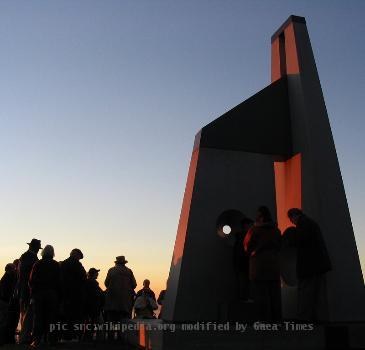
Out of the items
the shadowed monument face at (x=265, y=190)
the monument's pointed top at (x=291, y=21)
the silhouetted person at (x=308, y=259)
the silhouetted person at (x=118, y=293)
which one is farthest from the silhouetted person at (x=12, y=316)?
the monument's pointed top at (x=291, y=21)

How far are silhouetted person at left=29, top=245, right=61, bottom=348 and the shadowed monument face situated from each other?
1778 mm

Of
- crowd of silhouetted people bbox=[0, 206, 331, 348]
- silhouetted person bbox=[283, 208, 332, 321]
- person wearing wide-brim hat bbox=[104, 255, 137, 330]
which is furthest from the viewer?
person wearing wide-brim hat bbox=[104, 255, 137, 330]

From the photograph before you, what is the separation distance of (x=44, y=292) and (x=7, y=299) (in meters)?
1.97

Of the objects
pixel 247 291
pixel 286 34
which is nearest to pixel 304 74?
pixel 286 34

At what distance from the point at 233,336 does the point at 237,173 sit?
2.92 metres

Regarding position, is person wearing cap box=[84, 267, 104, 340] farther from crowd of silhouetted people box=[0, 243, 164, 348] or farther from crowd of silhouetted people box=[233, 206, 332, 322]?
crowd of silhouetted people box=[233, 206, 332, 322]

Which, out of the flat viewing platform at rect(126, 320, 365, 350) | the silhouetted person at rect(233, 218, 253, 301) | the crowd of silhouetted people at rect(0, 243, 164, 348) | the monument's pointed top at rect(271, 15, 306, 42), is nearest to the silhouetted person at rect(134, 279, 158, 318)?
the crowd of silhouetted people at rect(0, 243, 164, 348)

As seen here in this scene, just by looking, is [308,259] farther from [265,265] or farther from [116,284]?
[116,284]

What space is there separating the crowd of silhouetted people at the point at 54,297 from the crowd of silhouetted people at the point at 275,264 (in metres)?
2.88

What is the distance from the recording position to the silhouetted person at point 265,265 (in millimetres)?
6031

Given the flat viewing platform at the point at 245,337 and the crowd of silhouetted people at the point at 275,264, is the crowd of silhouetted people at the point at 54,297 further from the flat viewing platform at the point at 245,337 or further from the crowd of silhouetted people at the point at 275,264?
the crowd of silhouetted people at the point at 275,264

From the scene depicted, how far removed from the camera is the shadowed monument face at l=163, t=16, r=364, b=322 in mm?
7117

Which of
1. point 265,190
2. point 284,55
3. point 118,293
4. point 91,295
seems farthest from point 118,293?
point 284,55

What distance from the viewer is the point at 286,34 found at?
9094 millimetres
